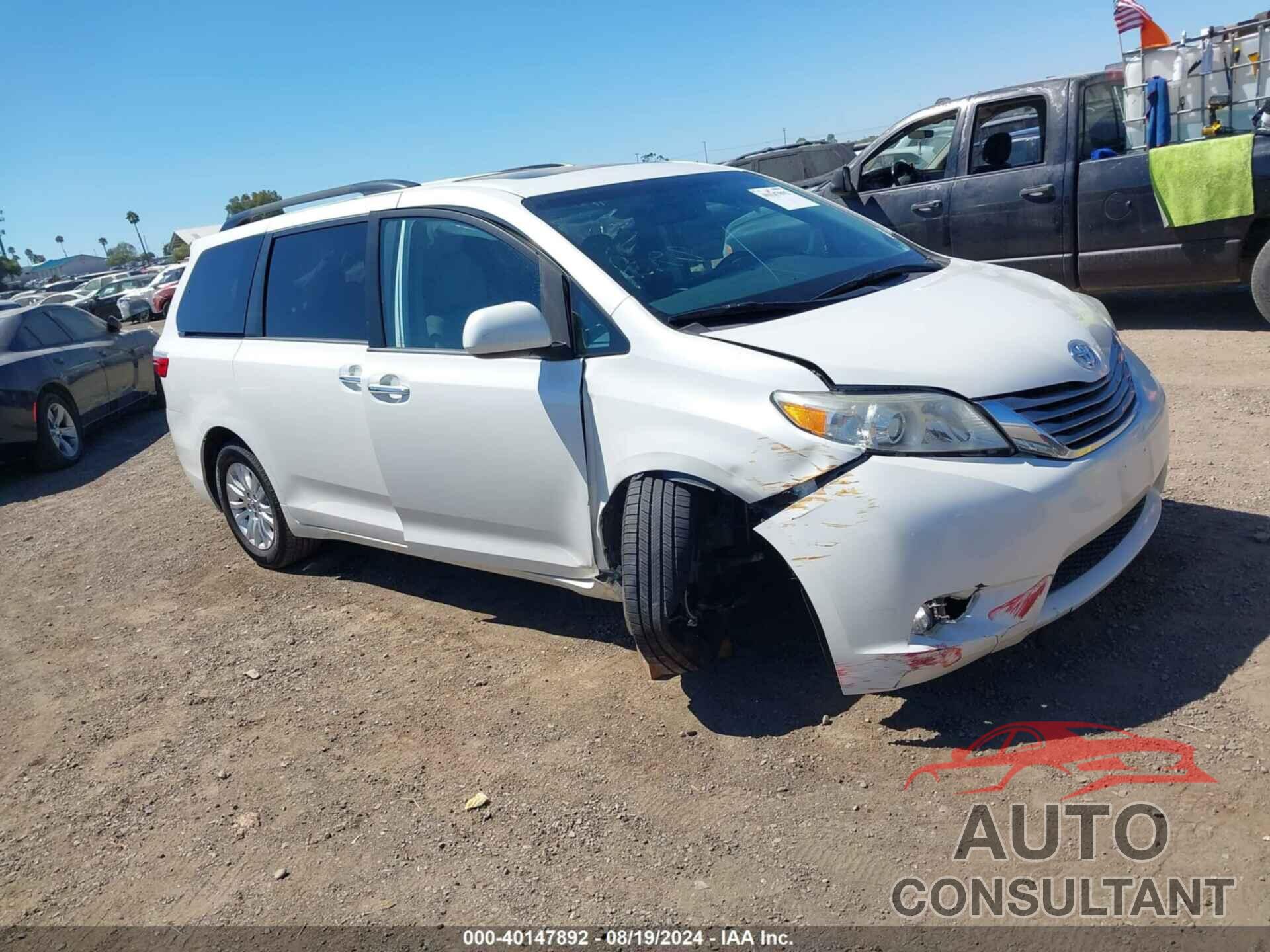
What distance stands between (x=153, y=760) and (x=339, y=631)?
42.2 inches

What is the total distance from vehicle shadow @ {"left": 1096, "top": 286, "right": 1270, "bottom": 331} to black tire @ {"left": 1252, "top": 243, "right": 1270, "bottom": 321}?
1.11 ft

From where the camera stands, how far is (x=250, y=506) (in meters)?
5.61

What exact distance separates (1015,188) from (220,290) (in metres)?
5.87

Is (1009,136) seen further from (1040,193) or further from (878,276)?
(878,276)

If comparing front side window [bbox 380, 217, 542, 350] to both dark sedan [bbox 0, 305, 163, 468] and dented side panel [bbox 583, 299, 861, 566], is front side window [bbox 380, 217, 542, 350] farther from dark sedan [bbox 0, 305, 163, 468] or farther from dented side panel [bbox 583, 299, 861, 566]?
dark sedan [bbox 0, 305, 163, 468]

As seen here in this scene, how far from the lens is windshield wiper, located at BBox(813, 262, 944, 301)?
371 centimetres

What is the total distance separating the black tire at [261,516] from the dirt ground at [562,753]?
324mm

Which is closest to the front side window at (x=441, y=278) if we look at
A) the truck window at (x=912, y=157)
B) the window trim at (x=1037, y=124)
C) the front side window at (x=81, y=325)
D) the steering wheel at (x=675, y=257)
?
the steering wheel at (x=675, y=257)

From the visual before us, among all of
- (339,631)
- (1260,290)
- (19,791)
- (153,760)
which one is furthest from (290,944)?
(1260,290)

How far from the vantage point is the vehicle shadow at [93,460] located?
9242mm

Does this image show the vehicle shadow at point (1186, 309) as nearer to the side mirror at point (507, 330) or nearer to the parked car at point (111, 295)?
the side mirror at point (507, 330)

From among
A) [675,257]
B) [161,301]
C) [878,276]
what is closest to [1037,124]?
[878,276]

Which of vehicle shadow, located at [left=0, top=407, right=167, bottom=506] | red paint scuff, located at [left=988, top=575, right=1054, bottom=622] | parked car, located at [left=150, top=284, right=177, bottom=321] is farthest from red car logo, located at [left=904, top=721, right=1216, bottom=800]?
parked car, located at [left=150, top=284, right=177, bottom=321]

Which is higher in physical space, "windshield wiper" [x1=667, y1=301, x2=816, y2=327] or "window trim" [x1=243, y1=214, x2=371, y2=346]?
"window trim" [x1=243, y1=214, x2=371, y2=346]
